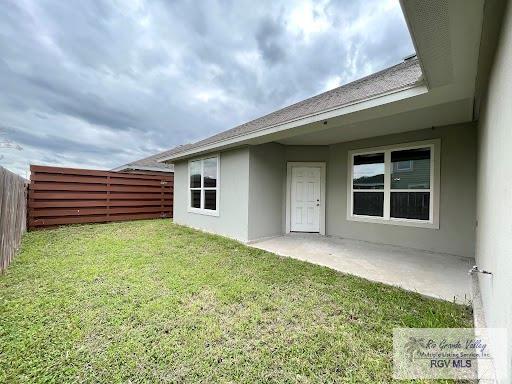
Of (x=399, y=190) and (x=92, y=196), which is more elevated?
(x=399, y=190)

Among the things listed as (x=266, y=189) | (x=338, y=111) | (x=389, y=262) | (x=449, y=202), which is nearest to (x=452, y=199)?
(x=449, y=202)

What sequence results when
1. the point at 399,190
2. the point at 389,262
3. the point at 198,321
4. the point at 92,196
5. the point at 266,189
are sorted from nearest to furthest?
the point at 198,321 → the point at 389,262 → the point at 399,190 → the point at 266,189 → the point at 92,196

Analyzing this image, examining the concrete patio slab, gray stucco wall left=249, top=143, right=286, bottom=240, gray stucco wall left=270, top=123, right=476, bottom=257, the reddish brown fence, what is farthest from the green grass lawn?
the reddish brown fence

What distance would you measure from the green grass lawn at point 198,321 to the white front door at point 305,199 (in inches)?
103

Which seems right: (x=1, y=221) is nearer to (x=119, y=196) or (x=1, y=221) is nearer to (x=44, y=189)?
(x=44, y=189)

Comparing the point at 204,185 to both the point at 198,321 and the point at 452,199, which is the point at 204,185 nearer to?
the point at 198,321

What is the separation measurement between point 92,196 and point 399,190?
32.3ft

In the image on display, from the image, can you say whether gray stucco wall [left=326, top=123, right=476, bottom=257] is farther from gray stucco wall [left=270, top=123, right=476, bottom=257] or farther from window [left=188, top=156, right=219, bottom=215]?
window [left=188, top=156, right=219, bottom=215]

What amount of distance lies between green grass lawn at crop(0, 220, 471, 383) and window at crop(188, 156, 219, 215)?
2.97 m

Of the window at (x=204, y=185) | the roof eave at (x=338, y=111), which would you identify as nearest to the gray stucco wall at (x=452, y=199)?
the roof eave at (x=338, y=111)

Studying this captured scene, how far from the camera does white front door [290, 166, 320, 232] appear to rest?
6.38 m

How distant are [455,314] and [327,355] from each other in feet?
5.30

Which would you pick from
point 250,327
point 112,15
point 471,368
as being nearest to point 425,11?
point 471,368

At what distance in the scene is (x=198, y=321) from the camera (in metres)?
2.23
